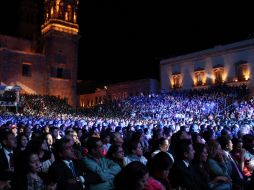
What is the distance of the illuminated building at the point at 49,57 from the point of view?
147ft

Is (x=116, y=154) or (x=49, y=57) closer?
(x=116, y=154)

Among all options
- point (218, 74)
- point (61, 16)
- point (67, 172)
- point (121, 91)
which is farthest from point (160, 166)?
point (121, 91)

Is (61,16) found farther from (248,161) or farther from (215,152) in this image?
(215,152)

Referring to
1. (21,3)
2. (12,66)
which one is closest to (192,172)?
(12,66)

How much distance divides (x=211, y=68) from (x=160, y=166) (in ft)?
119

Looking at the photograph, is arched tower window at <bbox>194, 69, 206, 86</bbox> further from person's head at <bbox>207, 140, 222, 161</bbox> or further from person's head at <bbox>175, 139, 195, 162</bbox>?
person's head at <bbox>175, 139, 195, 162</bbox>

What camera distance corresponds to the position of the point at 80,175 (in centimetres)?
512

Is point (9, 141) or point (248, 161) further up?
point (9, 141)

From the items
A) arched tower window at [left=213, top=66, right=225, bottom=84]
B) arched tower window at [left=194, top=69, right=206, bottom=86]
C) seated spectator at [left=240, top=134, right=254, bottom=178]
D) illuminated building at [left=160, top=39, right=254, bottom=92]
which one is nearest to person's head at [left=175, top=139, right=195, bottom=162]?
seated spectator at [left=240, top=134, right=254, bottom=178]

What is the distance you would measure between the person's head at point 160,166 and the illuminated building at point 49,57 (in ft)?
140

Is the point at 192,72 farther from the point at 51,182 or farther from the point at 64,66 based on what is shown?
the point at 51,182

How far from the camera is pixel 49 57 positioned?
155ft

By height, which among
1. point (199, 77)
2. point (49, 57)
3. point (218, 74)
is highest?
point (49, 57)

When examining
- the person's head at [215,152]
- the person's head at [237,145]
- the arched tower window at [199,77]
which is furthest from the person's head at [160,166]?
the arched tower window at [199,77]
